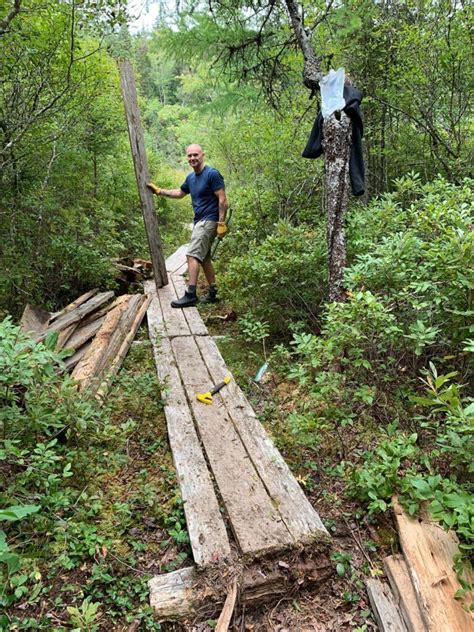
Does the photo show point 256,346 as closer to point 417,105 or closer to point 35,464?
point 35,464

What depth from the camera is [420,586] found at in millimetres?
2031

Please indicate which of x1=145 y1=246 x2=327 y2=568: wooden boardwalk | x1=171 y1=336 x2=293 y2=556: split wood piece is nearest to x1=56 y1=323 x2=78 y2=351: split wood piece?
x1=145 y1=246 x2=327 y2=568: wooden boardwalk

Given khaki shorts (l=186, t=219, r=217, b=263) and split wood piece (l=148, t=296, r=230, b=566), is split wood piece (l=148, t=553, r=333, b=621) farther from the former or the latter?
khaki shorts (l=186, t=219, r=217, b=263)

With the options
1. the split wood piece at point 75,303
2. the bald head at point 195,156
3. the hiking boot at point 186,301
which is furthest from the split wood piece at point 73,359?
the bald head at point 195,156

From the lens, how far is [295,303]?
16.8 feet

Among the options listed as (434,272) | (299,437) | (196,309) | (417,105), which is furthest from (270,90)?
(299,437)

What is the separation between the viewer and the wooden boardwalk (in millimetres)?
2312

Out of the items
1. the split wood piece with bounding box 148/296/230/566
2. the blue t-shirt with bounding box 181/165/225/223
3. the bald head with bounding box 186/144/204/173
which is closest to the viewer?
the split wood piece with bounding box 148/296/230/566

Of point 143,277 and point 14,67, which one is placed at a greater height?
point 14,67

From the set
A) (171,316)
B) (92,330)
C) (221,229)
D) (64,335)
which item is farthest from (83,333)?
(221,229)

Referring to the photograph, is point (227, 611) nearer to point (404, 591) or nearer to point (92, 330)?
point (404, 591)

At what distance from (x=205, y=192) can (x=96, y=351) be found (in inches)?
130

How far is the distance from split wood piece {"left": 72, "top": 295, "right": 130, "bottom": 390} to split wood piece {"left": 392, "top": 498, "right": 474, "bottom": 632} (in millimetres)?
2527

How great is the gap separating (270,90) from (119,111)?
4.26 metres
